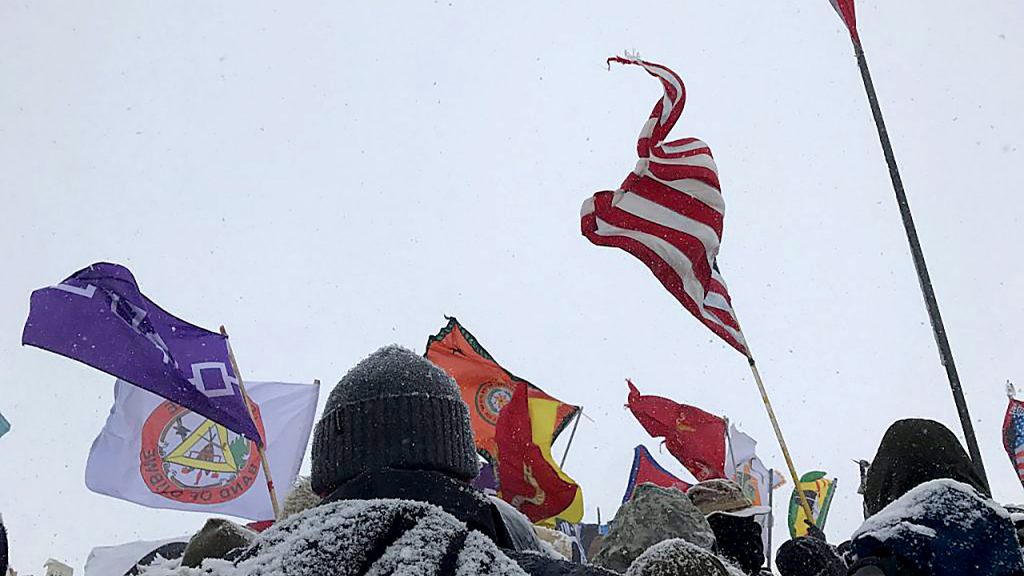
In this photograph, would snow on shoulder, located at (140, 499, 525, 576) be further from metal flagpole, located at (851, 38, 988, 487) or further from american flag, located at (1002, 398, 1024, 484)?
american flag, located at (1002, 398, 1024, 484)

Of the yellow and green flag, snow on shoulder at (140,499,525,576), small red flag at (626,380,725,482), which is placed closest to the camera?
snow on shoulder at (140,499,525,576)

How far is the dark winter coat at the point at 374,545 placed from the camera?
1502 millimetres

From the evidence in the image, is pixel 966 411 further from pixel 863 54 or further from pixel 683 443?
pixel 683 443

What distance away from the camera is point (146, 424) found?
26.9 feet

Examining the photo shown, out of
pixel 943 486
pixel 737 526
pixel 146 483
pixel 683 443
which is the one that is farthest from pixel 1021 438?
pixel 146 483

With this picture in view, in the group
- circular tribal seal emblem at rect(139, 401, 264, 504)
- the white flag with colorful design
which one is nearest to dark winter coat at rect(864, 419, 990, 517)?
the white flag with colorful design

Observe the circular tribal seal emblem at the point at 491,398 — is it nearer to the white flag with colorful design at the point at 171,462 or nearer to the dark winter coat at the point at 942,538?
the white flag with colorful design at the point at 171,462

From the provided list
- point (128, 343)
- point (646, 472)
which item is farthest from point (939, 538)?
point (646, 472)

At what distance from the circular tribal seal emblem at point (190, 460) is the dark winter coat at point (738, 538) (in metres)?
5.33

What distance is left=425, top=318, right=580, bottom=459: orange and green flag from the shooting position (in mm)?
9531

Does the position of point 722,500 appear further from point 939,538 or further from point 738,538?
point 939,538

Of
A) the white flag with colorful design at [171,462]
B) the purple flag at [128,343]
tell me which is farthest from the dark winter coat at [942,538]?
the white flag with colorful design at [171,462]

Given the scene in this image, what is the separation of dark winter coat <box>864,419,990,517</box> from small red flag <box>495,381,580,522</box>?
4744 millimetres

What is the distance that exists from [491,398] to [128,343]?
14.9ft
